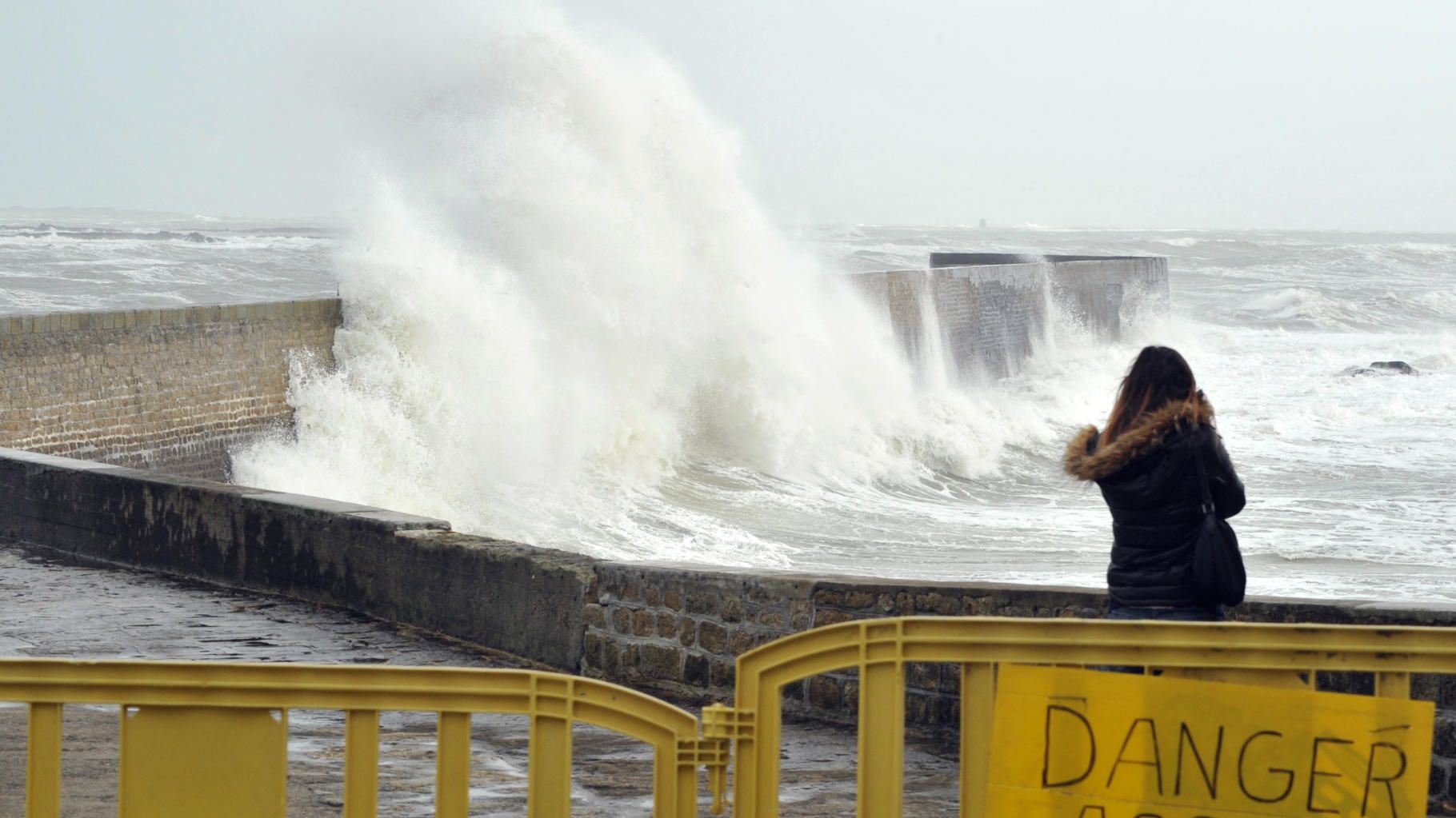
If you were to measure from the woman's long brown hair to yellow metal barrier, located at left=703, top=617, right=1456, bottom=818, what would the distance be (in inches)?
41.6

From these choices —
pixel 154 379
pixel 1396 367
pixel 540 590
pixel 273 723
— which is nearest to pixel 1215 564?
pixel 273 723

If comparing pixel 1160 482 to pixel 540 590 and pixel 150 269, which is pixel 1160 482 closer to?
pixel 540 590

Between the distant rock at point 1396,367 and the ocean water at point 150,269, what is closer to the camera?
the ocean water at point 150,269

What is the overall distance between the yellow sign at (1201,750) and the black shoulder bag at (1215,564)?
0.95m

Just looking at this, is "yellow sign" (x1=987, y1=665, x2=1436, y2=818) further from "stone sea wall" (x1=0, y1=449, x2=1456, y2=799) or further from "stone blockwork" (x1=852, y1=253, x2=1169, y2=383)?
"stone blockwork" (x1=852, y1=253, x2=1169, y2=383)

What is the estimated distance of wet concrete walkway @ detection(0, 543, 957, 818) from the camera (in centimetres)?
433

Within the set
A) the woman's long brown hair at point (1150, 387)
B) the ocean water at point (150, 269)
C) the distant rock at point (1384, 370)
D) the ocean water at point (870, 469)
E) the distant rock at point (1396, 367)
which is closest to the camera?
the woman's long brown hair at point (1150, 387)

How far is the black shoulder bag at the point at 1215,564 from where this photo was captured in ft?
12.4

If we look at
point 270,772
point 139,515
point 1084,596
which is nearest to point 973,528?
point 139,515

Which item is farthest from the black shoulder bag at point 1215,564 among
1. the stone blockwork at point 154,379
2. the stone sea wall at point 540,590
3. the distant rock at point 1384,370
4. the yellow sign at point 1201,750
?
the distant rock at point 1384,370

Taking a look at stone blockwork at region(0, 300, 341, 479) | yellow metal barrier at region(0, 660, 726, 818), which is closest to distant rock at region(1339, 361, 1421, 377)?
stone blockwork at region(0, 300, 341, 479)

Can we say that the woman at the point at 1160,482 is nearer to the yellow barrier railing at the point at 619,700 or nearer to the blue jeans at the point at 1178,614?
the blue jeans at the point at 1178,614

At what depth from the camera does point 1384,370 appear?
37438mm

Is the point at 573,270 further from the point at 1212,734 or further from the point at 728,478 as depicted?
the point at 1212,734
